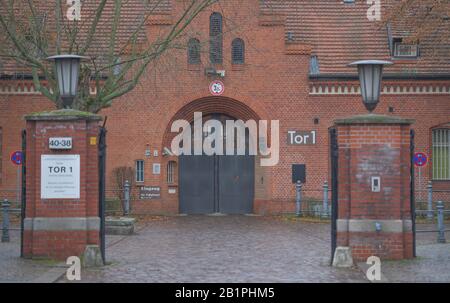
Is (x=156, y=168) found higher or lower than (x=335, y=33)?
lower

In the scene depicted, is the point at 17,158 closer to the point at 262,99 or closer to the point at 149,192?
the point at 149,192

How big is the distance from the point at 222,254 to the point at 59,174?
3935mm

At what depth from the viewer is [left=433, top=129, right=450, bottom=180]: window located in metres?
31.5

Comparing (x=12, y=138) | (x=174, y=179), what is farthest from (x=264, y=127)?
(x=12, y=138)

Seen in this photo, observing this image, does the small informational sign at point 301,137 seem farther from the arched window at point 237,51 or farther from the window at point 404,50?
the window at point 404,50

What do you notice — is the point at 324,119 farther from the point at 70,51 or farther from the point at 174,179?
the point at 70,51

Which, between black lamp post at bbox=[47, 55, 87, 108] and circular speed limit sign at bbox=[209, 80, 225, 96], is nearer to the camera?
black lamp post at bbox=[47, 55, 87, 108]

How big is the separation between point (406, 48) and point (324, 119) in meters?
4.37

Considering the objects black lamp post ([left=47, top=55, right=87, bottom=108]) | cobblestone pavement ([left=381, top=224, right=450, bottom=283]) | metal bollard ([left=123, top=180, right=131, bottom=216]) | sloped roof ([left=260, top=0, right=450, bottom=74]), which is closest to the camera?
cobblestone pavement ([left=381, top=224, right=450, bottom=283])

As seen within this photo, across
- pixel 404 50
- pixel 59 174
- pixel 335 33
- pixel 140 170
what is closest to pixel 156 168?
pixel 140 170

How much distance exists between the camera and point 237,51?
103 feet

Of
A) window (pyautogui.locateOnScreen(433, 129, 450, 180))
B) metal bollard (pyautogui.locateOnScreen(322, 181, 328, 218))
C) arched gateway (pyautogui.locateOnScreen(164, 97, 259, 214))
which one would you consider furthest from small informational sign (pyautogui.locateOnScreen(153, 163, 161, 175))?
window (pyautogui.locateOnScreen(433, 129, 450, 180))

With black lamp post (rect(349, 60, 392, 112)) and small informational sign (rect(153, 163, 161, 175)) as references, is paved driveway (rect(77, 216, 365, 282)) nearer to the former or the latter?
black lamp post (rect(349, 60, 392, 112))

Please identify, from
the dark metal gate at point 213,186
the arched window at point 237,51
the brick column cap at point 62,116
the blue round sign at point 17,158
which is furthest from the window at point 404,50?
the brick column cap at point 62,116
